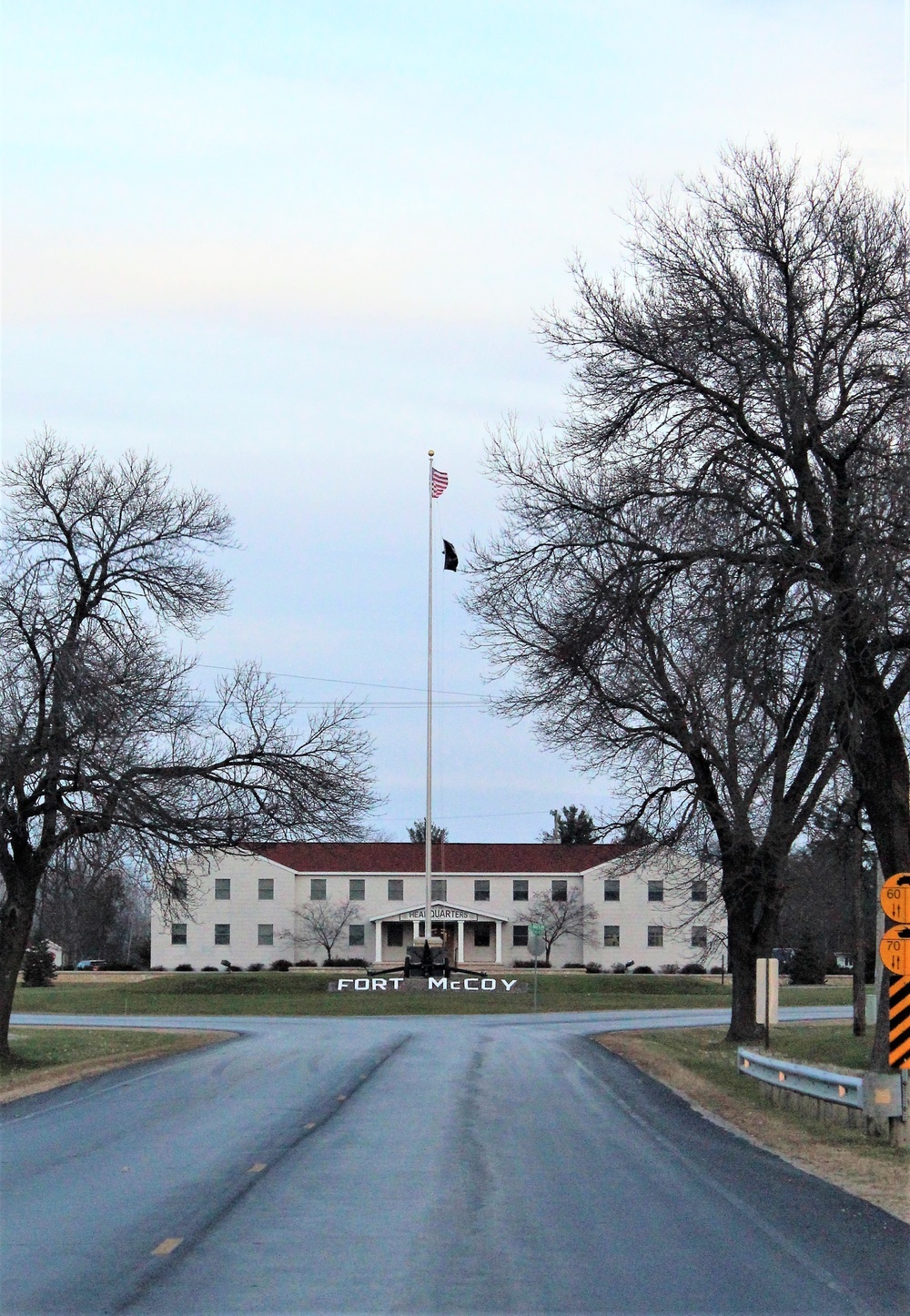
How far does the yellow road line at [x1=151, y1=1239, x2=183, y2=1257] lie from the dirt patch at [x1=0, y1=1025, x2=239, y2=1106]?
11062 millimetres

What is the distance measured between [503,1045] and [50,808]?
38.2ft

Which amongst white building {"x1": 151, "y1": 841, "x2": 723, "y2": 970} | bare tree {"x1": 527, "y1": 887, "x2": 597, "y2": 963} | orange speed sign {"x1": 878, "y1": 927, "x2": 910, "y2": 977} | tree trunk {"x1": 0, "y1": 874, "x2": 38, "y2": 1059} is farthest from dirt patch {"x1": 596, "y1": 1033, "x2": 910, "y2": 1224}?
white building {"x1": 151, "y1": 841, "x2": 723, "y2": 970}

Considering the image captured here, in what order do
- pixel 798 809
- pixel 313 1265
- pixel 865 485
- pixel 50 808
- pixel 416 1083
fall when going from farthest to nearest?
pixel 798 809 < pixel 50 808 < pixel 416 1083 < pixel 865 485 < pixel 313 1265

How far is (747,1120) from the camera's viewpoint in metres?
16.7

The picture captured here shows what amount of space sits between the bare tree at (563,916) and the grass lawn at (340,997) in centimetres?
474

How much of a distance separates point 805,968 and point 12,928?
59.8 metres

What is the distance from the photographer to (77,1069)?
24.5m

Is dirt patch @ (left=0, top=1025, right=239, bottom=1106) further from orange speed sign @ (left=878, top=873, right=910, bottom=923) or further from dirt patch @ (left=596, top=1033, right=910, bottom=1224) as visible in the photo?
orange speed sign @ (left=878, top=873, right=910, bottom=923)

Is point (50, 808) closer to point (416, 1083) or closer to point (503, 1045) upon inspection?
point (416, 1083)

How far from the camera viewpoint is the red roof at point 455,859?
272 feet

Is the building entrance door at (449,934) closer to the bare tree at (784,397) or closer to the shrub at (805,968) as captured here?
the shrub at (805,968)

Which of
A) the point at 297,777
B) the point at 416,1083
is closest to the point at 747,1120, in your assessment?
the point at 416,1083

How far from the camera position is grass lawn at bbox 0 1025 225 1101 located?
23.1 meters

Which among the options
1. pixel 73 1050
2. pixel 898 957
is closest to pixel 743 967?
pixel 73 1050
